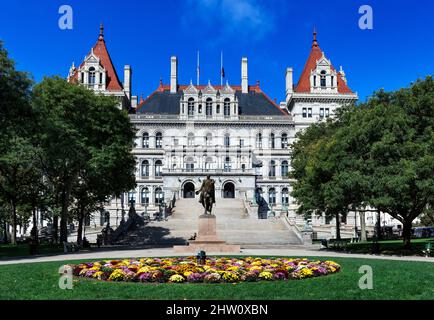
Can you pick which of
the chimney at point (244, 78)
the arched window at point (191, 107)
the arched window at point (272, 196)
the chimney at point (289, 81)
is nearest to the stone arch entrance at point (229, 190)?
the arched window at point (272, 196)

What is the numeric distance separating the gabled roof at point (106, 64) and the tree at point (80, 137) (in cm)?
3719

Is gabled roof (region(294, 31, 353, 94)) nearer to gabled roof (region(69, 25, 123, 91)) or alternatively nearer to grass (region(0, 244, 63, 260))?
gabled roof (region(69, 25, 123, 91))

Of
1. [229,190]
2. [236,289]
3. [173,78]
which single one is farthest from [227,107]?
[236,289]

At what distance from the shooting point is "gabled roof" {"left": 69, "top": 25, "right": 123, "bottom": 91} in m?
76.1

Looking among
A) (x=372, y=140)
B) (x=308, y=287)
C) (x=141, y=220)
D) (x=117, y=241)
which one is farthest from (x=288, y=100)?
(x=308, y=287)

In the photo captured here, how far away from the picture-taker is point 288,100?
79938 millimetres

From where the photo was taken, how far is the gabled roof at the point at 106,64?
76125 mm

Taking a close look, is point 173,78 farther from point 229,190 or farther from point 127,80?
point 229,190

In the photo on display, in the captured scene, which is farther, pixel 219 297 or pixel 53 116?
pixel 53 116

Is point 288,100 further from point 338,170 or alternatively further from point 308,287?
point 308,287

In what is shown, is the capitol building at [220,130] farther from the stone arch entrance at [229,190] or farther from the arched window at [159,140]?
the stone arch entrance at [229,190]

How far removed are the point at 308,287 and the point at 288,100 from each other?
225ft

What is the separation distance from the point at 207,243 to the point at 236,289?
15.4 meters

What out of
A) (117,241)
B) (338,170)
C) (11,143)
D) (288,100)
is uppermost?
(288,100)
